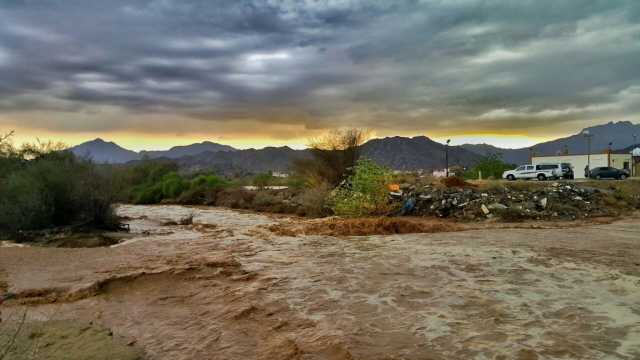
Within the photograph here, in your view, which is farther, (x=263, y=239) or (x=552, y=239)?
(x=263, y=239)

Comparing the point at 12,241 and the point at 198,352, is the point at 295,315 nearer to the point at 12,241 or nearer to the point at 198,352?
the point at 198,352

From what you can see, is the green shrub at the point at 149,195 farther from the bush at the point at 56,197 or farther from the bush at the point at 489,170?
the bush at the point at 489,170

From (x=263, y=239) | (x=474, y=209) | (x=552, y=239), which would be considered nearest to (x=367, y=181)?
(x=474, y=209)

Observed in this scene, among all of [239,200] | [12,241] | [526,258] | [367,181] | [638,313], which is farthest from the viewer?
[239,200]

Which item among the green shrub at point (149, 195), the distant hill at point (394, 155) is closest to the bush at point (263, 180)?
the green shrub at point (149, 195)

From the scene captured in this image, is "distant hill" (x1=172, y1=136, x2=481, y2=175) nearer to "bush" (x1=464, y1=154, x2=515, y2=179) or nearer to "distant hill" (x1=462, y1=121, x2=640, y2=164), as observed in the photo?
"distant hill" (x1=462, y1=121, x2=640, y2=164)

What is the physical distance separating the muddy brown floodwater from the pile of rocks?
5.18 meters

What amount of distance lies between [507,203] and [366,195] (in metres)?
5.57

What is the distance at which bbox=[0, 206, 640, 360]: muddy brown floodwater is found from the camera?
6062 mm

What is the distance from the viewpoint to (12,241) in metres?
15.9

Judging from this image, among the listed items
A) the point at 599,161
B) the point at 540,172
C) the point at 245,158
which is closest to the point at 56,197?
the point at 540,172

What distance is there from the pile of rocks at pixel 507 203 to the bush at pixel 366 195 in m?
1.06

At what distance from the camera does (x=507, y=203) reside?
68.0ft

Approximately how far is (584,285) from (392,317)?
3.78 metres
